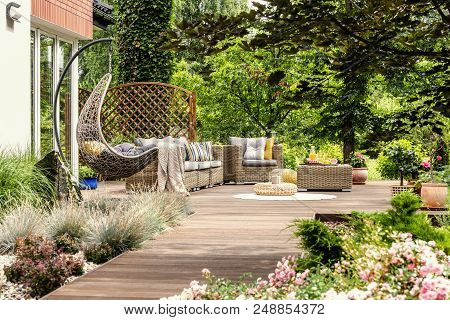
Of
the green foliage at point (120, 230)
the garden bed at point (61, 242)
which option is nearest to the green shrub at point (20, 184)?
the garden bed at point (61, 242)

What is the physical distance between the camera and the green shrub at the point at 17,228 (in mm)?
4574

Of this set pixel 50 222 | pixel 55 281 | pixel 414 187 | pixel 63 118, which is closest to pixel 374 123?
pixel 414 187

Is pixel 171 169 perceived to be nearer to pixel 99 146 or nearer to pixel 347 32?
pixel 99 146

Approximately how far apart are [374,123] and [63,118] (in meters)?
5.96

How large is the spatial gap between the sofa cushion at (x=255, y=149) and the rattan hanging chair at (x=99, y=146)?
3770mm

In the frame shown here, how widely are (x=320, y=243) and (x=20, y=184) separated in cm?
312

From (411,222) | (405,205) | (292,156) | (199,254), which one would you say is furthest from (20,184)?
(292,156)

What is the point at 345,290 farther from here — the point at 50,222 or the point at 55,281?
the point at 50,222

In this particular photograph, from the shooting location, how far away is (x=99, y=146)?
8406 millimetres

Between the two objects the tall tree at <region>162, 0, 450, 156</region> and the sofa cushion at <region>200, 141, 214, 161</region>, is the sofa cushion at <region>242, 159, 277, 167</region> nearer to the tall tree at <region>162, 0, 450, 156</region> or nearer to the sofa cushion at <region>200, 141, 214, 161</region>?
the sofa cushion at <region>200, 141, 214, 161</region>

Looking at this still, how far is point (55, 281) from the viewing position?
3533mm

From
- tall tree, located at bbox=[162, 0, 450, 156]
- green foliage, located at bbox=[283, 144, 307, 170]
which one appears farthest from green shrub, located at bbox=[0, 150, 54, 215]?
green foliage, located at bbox=[283, 144, 307, 170]

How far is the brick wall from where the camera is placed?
9462mm

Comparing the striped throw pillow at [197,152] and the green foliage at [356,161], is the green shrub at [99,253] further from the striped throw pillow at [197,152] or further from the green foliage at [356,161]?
the green foliage at [356,161]
